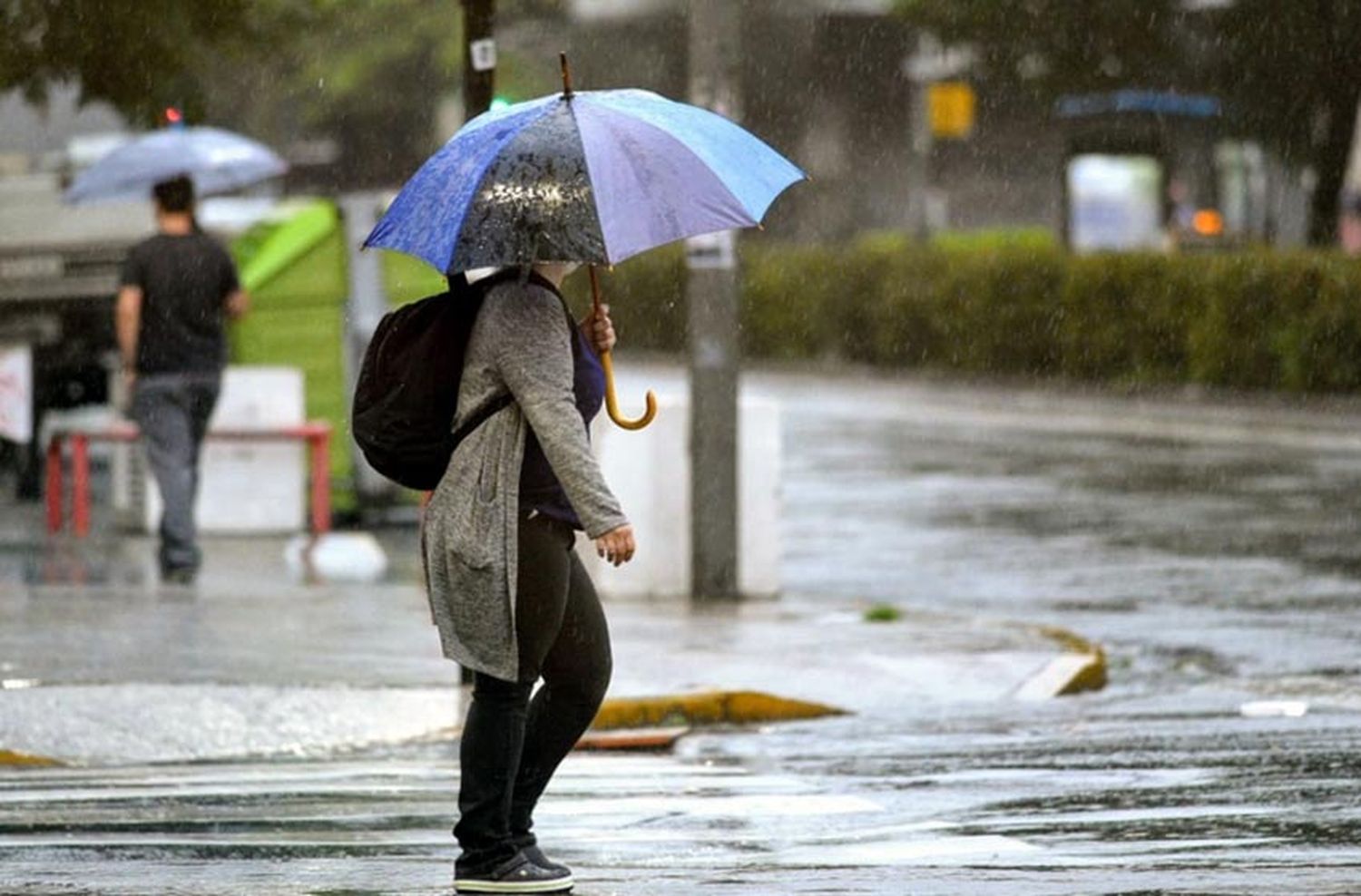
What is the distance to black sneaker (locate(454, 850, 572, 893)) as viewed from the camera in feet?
22.2

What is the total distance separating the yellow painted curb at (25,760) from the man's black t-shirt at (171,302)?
5.20m

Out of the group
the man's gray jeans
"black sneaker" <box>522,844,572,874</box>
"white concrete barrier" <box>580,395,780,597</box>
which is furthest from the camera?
the man's gray jeans

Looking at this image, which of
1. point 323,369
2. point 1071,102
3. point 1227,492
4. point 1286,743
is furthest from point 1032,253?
point 1286,743

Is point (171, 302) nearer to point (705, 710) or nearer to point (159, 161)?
point (159, 161)

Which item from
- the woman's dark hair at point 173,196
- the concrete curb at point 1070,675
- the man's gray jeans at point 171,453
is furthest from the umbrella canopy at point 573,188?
the woman's dark hair at point 173,196

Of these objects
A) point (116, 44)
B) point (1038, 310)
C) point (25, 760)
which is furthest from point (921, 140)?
point (25, 760)

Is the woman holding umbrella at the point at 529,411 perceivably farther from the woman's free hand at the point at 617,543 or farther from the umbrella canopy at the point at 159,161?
the umbrella canopy at the point at 159,161

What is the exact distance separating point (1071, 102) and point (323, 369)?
1923 cm

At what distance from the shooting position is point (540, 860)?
6883 millimetres

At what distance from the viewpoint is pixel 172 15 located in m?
15.7

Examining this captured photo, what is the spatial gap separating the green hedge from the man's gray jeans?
1533 cm

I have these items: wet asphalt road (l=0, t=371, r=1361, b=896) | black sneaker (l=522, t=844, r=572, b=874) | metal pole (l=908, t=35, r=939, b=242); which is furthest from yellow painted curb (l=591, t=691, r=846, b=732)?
metal pole (l=908, t=35, r=939, b=242)

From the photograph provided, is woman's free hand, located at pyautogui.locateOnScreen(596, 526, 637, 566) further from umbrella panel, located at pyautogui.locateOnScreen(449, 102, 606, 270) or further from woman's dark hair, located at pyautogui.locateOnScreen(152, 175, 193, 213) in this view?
woman's dark hair, located at pyautogui.locateOnScreen(152, 175, 193, 213)

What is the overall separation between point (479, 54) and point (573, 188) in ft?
15.2
